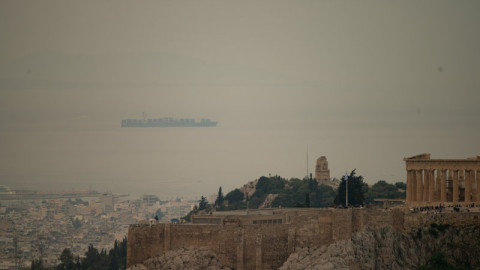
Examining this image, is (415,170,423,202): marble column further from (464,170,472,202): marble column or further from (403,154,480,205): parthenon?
(464,170,472,202): marble column

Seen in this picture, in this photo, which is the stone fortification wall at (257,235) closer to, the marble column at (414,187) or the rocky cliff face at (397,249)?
the rocky cliff face at (397,249)

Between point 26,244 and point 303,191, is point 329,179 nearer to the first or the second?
point 303,191

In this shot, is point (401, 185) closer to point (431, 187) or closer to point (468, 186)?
point (431, 187)

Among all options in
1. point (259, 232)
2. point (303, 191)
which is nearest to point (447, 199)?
point (259, 232)

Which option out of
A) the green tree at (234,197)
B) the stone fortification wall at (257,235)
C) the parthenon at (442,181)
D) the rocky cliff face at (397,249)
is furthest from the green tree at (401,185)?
the rocky cliff face at (397,249)

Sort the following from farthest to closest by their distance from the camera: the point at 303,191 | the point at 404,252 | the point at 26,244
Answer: the point at 26,244, the point at 303,191, the point at 404,252

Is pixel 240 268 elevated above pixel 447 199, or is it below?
below
